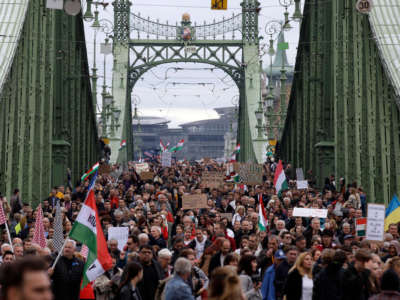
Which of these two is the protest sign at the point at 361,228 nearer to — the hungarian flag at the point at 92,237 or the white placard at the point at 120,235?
the white placard at the point at 120,235

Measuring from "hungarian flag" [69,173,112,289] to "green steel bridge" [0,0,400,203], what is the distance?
10437 millimetres

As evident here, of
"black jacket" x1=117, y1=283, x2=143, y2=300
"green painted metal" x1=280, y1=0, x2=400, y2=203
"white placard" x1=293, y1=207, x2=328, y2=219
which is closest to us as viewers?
"black jacket" x1=117, y1=283, x2=143, y2=300

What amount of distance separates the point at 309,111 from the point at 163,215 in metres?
16.3

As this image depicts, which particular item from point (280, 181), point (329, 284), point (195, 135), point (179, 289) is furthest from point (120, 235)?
point (195, 135)

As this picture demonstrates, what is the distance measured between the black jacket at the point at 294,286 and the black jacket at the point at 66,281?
7.66 ft

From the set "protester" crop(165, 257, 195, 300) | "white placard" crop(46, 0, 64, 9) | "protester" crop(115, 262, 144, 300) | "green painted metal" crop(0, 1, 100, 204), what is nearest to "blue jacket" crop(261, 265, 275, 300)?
"protester" crop(115, 262, 144, 300)

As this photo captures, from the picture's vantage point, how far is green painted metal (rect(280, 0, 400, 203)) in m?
22.4

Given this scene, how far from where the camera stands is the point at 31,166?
24.2 metres

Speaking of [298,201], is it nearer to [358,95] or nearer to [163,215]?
[358,95]

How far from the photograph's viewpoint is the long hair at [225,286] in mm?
6789

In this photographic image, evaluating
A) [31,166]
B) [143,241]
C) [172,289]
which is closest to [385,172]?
[31,166]

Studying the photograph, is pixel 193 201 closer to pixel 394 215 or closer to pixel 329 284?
pixel 394 215

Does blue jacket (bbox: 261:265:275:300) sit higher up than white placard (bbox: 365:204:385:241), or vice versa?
white placard (bbox: 365:204:385:241)

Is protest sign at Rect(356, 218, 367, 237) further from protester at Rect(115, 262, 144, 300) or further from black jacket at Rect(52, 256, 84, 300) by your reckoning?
protester at Rect(115, 262, 144, 300)
